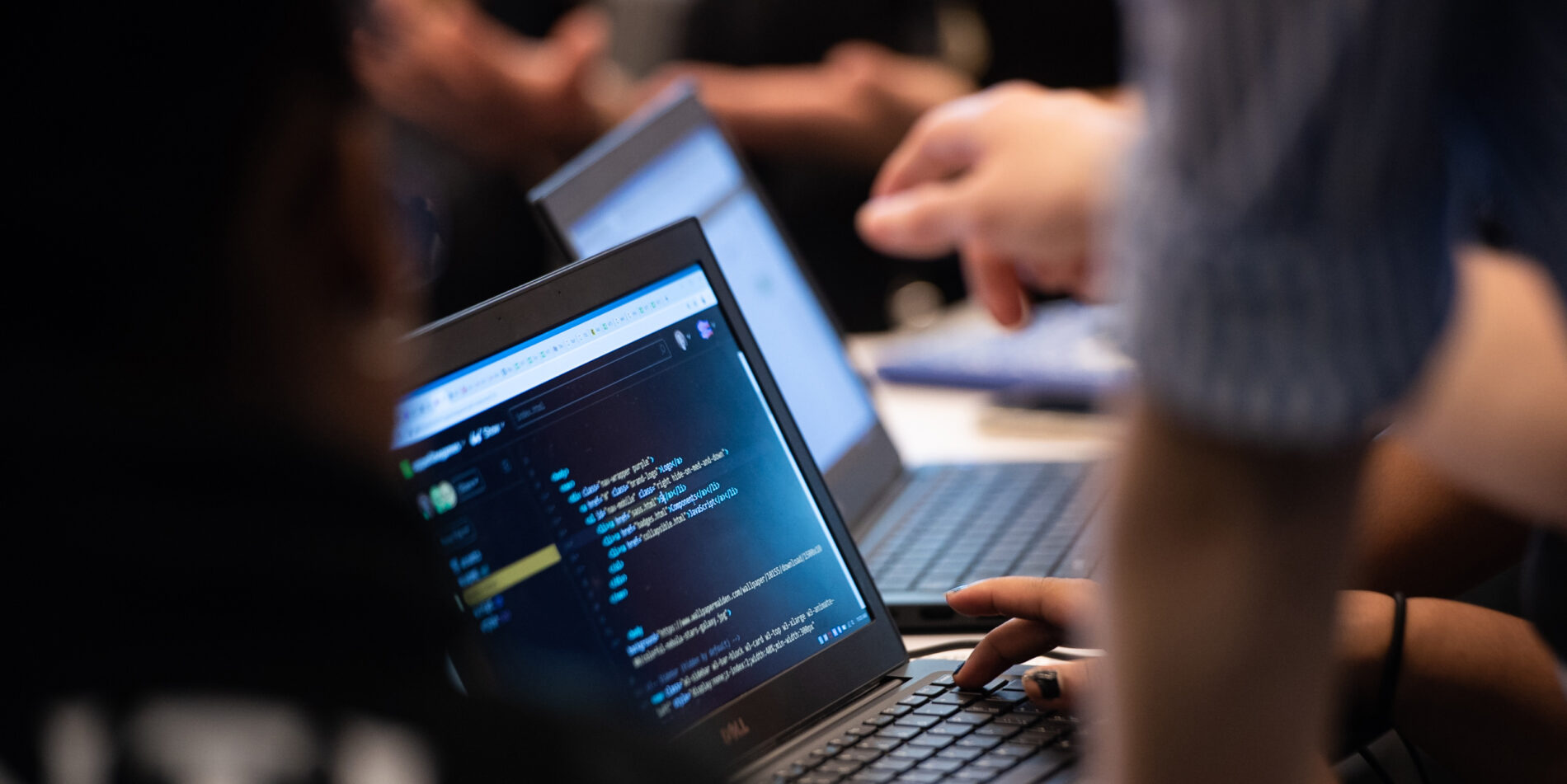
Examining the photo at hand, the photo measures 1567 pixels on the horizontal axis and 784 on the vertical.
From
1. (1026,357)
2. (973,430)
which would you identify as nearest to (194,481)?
(973,430)

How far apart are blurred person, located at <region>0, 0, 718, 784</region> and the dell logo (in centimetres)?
32

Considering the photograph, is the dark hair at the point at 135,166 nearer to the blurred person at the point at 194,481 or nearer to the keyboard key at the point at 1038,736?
the blurred person at the point at 194,481

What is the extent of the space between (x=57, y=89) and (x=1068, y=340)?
4.45 ft

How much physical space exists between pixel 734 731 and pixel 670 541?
113 mm

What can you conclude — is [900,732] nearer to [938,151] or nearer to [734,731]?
[734,731]

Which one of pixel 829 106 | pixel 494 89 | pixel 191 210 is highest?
pixel 494 89

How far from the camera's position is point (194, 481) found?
12.7 inches

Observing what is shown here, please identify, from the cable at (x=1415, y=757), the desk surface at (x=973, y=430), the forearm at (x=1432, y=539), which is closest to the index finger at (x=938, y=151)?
the desk surface at (x=973, y=430)

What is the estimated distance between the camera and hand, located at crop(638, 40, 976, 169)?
6.74 ft

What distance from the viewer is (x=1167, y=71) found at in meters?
0.36

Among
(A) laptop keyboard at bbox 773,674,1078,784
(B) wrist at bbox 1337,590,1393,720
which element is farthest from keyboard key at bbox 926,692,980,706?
(B) wrist at bbox 1337,590,1393,720

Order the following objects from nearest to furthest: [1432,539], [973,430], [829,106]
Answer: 1. [1432,539]
2. [973,430]
3. [829,106]

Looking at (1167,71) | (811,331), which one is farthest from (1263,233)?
(811,331)

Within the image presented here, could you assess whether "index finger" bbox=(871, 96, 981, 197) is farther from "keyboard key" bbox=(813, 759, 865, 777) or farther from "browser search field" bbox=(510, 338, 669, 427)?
"keyboard key" bbox=(813, 759, 865, 777)
